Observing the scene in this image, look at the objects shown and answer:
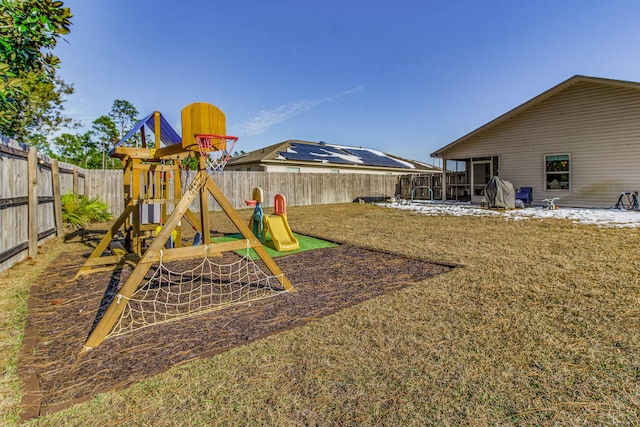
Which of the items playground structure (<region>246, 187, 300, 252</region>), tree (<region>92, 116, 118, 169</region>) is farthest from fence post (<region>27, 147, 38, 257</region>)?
tree (<region>92, 116, 118, 169</region>)

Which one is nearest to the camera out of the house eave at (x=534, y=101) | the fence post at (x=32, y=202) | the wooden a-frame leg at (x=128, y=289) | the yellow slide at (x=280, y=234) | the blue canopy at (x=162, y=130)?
the wooden a-frame leg at (x=128, y=289)

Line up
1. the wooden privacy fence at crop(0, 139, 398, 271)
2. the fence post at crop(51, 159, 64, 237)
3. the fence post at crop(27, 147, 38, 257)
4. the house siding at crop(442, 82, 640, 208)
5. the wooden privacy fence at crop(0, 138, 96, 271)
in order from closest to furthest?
the wooden privacy fence at crop(0, 138, 96, 271) < the wooden privacy fence at crop(0, 139, 398, 271) < the fence post at crop(27, 147, 38, 257) < the fence post at crop(51, 159, 64, 237) < the house siding at crop(442, 82, 640, 208)

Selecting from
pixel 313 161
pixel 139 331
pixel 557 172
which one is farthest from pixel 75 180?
pixel 557 172

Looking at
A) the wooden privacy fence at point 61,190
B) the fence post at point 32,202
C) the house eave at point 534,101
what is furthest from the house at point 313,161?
the fence post at point 32,202

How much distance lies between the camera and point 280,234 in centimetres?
683

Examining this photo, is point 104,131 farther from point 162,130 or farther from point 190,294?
point 190,294

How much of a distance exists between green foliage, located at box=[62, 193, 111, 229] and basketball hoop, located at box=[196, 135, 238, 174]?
315 inches

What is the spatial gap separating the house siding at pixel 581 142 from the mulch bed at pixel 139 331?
1277 centimetres

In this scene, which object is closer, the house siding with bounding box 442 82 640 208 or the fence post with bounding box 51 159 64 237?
the fence post with bounding box 51 159 64 237

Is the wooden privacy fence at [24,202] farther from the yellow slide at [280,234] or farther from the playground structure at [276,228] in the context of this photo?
the yellow slide at [280,234]

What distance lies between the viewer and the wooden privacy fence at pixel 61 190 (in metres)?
5.03

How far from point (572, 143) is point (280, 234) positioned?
45.9ft

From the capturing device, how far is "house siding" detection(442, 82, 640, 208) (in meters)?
12.3

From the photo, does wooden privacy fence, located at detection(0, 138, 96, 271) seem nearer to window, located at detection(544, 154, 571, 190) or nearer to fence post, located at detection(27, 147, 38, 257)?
fence post, located at detection(27, 147, 38, 257)
